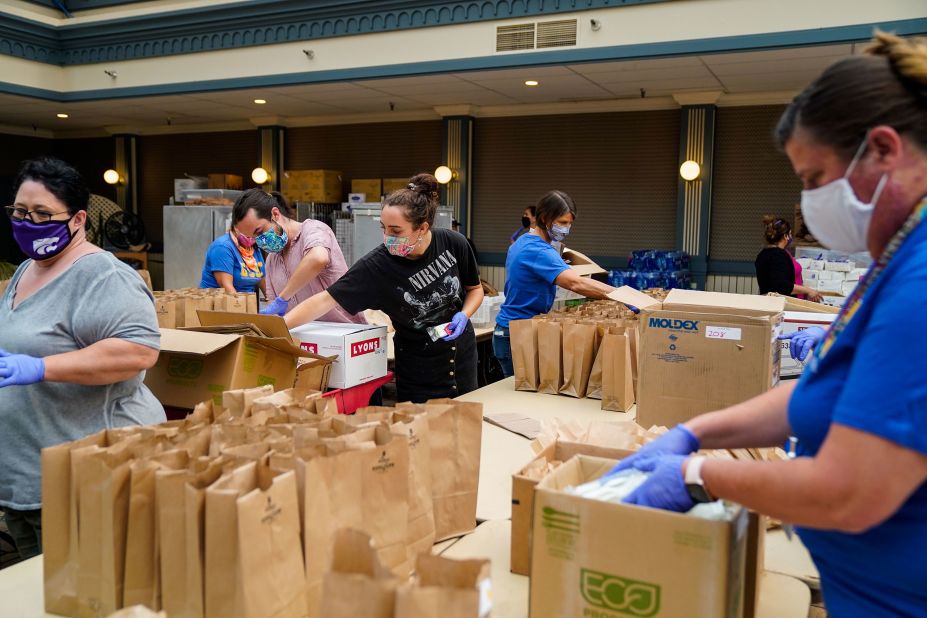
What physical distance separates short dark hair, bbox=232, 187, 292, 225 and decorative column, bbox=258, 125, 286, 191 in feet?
24.5

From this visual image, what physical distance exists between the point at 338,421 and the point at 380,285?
1644 millimetres

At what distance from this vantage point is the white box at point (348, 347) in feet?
10.8

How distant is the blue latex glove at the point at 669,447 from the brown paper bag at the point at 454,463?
505mm

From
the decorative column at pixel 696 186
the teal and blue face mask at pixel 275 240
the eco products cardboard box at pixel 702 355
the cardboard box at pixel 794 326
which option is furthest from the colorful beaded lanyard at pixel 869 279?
the decorative column at pixel 696 186

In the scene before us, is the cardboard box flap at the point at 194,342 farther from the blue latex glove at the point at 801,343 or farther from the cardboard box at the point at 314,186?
the cardboard box at the point at 314,186

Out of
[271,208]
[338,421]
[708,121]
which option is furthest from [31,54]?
[338,421]

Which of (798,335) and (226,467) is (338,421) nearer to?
(226,467)

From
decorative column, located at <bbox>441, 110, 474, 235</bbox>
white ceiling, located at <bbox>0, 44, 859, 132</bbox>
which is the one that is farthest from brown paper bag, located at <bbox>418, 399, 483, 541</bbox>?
decorative column, located at <bbox>441, 110, 474, 235</bbox>

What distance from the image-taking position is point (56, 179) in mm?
2211

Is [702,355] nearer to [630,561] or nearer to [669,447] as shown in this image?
[669,447]

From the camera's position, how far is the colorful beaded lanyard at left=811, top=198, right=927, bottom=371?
3.18 ft

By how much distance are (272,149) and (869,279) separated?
11.5 metres

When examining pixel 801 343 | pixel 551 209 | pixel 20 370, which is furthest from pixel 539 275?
pixel 20 370

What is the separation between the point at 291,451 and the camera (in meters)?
1.52
